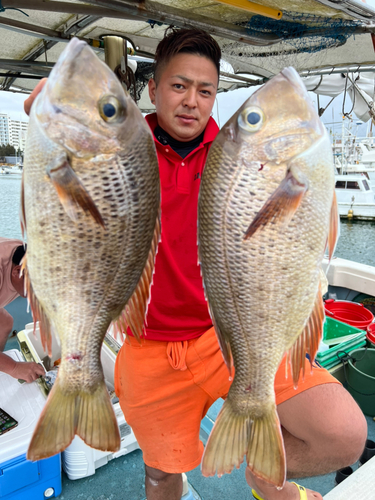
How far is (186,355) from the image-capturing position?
76.3 inches

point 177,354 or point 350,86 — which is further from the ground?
point 350,86

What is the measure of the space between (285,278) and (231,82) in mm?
4861

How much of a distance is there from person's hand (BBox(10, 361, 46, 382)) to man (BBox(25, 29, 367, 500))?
1219 mm

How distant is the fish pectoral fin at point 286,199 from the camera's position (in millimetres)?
1096

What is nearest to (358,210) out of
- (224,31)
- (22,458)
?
(224,31)

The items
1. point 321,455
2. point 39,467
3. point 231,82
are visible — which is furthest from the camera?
point 231,82

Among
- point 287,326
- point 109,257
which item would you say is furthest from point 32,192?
point 287,326

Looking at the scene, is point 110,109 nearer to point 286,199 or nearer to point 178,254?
point 286,199

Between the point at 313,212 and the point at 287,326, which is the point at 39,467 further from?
the point at 313,212

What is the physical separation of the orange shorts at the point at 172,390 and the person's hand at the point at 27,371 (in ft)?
4.28

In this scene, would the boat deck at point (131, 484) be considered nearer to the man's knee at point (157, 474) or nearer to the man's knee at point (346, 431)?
the man's knee at point (157, 474)

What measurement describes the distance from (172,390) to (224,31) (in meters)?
2.79

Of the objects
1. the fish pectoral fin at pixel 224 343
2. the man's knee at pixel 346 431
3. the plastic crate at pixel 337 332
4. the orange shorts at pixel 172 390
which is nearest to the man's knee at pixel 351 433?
the man's knee at pixel 346 431

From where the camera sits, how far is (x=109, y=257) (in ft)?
3.84
